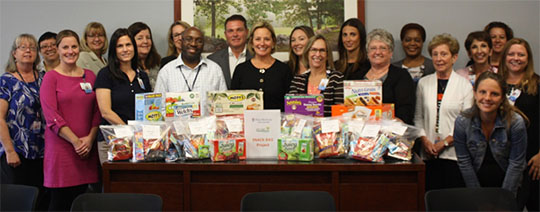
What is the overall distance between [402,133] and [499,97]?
2.32ft

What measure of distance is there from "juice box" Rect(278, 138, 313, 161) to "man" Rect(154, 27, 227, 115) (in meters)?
1.02

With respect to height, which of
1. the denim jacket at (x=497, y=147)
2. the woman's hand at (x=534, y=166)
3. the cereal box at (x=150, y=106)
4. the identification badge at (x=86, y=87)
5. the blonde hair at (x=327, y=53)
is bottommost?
the woman's hand at (x=534, y=166)

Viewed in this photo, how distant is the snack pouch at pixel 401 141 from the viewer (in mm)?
2908

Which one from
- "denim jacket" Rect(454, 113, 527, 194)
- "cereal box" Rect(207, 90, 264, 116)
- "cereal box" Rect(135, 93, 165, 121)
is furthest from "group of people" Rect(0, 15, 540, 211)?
"cereal box" Rect(207, 90, 264, 116)

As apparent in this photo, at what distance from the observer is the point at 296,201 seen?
7.20ft

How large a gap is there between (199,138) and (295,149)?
0.57 m

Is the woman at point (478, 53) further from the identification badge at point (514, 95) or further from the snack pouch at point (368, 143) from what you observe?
the snack pouch at point (368, 143)

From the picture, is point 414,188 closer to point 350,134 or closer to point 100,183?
point 350,134

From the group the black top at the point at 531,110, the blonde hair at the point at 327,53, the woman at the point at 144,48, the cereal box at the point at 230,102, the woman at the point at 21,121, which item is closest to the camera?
the cereal box at the point at 230,102

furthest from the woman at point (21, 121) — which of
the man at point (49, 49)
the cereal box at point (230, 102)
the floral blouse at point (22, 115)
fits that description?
the cereal box at point (230, 102)

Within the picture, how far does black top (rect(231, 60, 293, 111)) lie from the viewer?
385 centimetres

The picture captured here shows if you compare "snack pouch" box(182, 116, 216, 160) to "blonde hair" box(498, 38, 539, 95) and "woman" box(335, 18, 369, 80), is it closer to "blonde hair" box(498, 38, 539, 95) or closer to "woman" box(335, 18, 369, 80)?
"woman" box(335, 18, 369, 80)

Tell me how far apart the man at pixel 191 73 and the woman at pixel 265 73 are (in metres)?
0.19

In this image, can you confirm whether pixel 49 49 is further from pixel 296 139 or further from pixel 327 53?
pixel 296 139
